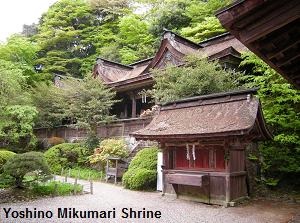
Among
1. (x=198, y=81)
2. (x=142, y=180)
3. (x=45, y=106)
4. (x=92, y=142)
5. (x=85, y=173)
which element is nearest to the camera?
(x=142, y=180)

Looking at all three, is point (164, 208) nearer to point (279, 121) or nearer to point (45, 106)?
point (279, 121)

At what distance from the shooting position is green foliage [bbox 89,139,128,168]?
18344 millimetres

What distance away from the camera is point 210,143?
454 inches

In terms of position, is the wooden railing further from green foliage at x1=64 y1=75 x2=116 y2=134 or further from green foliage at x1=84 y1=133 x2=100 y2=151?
green foliage at x1=64 y1=75 x2=116 y2=134

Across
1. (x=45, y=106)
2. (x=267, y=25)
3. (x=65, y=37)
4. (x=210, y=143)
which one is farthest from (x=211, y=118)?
(x=65, y=37)

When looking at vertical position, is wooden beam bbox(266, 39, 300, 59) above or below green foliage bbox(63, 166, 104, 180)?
above

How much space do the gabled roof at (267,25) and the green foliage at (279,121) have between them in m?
8.71

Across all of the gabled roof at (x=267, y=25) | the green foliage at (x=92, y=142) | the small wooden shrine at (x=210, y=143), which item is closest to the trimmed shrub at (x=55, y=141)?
the green foliage at (x=92, y=142)

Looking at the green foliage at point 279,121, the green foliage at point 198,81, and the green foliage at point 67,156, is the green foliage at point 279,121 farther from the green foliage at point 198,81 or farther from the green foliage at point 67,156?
the green foliage at point 67,156

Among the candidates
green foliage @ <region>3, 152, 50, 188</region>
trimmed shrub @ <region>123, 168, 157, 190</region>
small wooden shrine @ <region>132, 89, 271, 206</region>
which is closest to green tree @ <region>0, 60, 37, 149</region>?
green foliage @ <region>3, 152, 50, 188</region>

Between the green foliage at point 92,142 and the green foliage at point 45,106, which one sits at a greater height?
the green foliage at point 45,106

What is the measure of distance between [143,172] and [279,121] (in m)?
7.01

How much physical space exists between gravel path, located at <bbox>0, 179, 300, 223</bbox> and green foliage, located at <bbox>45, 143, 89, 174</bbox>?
A: 792cm

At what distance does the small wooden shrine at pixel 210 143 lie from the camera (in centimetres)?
1089
